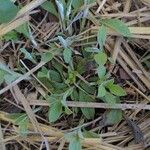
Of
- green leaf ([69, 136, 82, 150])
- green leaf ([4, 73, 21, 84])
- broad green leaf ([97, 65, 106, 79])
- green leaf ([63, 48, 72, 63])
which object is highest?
green leaf ([63, 48, 72, 63])

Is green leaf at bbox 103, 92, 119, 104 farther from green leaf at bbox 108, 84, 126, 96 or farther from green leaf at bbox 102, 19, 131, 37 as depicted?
green leaf at bbox 102, 19, 131, 37

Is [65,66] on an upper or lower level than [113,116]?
upper

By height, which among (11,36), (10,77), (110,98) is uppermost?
(11,36)

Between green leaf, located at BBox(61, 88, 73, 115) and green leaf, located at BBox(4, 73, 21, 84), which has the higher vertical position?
green leaf, located at BBox(4, 73, 21, 84)

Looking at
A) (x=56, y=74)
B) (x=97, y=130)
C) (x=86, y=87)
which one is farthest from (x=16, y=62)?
(x=97, y=130)

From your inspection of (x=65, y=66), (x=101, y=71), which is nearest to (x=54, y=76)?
(x=65, y=66)

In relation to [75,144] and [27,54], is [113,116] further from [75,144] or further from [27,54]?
[27,54]

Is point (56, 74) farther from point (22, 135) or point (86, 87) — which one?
point (22, 135)

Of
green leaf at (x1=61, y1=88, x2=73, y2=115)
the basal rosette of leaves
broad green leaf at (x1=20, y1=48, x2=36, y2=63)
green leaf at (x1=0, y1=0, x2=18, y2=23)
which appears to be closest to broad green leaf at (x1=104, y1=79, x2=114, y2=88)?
the basal rosette of leaves

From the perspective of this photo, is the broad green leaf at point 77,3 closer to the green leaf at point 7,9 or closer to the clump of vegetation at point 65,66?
the clump of vegetation at point 65,66
